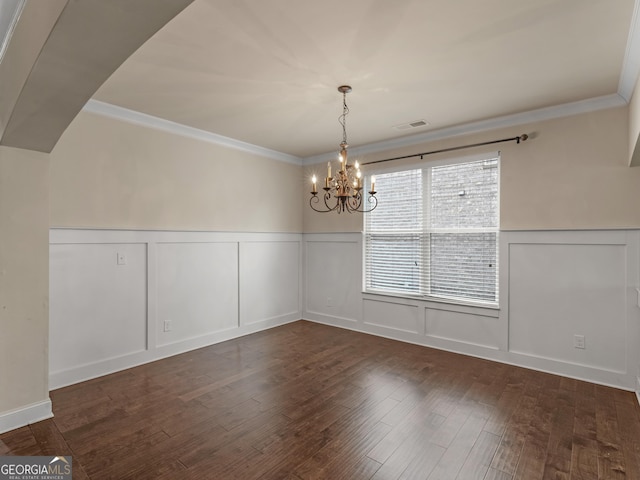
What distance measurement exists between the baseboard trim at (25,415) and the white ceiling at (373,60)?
269cm

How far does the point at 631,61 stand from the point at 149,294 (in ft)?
16.0

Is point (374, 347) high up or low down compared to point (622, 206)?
down

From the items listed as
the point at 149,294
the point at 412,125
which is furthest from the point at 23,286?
the point at 412,125

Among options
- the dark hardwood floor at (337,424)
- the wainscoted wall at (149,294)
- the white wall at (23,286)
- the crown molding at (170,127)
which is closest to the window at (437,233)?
the dark hardwood floor at (337,424)

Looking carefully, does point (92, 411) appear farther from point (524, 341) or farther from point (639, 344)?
point (639, 344)

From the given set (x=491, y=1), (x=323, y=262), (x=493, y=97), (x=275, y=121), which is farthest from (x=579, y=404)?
(x=275, y=121)

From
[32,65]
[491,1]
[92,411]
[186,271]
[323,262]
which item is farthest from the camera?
[323,262]

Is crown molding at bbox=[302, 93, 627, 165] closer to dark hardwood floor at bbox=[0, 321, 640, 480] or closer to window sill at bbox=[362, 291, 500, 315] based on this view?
window sill at bbox=[362, 291, 500, 315]

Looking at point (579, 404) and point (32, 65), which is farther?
point (579, 404)

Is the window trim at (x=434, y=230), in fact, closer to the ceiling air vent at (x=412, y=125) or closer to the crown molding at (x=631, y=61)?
the ceiling air vent at (x=412, y=125)

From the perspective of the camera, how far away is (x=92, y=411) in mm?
2779

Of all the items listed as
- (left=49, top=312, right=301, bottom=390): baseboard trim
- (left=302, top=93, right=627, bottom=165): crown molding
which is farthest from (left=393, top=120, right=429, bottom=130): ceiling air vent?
(left=49, top=312, right=301, bottom=390): baseboard trim

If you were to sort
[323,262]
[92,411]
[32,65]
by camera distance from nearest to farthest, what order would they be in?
[32,65] < [92,411] < [323,262]

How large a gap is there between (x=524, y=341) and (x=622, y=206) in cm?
165
